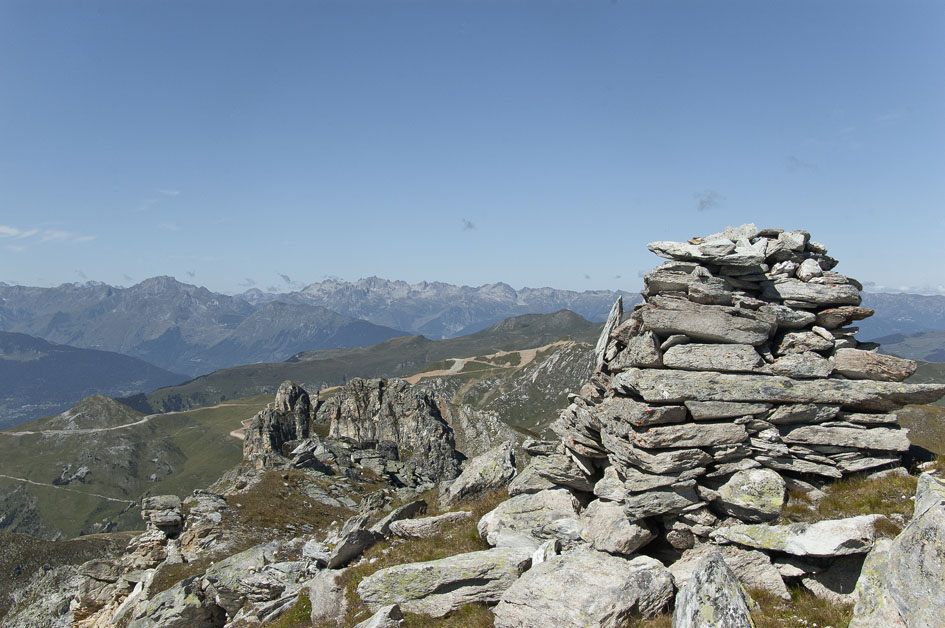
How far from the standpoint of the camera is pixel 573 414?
26.5 m

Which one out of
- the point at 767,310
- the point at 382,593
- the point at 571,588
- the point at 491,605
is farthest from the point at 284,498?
the point at 767,310

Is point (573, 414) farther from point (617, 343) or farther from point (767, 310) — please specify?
point (767, 310)

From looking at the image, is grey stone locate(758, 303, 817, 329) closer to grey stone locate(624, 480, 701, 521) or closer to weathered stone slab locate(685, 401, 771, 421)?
weathered stone slab locate(685, 401, 771, 421)

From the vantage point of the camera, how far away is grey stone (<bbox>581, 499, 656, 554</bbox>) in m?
17.5

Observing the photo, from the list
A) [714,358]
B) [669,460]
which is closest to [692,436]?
[669,460]

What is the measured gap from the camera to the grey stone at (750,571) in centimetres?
1494

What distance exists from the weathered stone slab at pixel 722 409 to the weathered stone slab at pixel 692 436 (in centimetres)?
40

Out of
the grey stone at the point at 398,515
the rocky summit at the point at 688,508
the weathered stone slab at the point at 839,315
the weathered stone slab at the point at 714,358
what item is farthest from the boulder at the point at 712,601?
the grey stone at the point at 398,515

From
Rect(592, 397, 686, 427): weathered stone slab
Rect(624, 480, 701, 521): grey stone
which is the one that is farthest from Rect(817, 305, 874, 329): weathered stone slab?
Rect(624, 480, 701, 521): grey stone

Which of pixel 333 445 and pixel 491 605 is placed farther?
pixel 333 445

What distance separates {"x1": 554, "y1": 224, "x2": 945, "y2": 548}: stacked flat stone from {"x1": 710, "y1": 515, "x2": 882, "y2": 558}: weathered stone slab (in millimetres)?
1517

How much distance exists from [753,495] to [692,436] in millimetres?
2702

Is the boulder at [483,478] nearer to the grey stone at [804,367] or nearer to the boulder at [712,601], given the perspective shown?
the grey stone at [804,367]

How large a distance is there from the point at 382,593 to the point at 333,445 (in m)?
68.4
